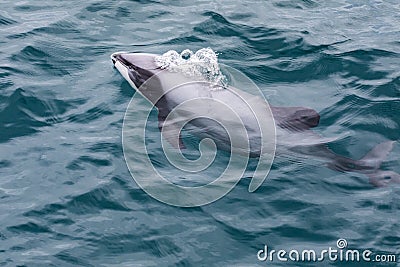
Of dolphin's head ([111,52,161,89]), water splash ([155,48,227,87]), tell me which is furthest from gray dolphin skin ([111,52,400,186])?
water splash ([155,48,227,87])

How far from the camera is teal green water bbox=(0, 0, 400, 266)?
29.8ft

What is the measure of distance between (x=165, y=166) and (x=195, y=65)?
8.20ft

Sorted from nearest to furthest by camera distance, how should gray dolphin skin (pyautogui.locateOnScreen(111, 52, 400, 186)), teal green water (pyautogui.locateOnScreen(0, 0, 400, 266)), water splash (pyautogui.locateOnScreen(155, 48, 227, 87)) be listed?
teal green water (pyautogui.locateOnScreen(0, 0, 400, 266))
gray dolphin skin (pyautogui.locateOnScreen(111, 52, 400, 186))
water splash (pyautogui.locateOnScreen(155, 48, 227, 87))

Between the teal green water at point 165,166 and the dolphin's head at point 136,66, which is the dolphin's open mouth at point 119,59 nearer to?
the dolphin's head at point 136,66

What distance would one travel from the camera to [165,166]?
34.8 feet

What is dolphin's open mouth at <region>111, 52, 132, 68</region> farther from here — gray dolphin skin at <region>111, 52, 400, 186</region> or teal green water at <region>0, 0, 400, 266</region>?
teal green water at <region>0, 0, 400, 266</region>

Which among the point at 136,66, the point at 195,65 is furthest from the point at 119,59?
the point at 195,65

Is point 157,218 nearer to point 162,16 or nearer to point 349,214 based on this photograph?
point 349,214

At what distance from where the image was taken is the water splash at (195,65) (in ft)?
40.0

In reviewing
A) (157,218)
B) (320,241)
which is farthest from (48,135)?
(320,241)

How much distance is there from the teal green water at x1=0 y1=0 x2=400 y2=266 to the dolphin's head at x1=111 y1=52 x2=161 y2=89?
12.0 inches

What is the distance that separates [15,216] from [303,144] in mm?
4183

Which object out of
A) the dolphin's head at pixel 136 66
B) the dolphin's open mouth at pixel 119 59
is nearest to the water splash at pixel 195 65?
the dolphin's head at pixel 136 66

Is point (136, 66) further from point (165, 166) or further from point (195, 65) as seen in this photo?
point (165, 166)
